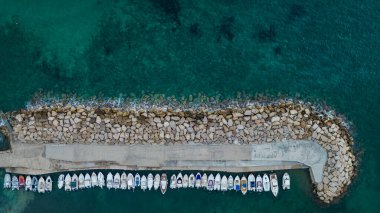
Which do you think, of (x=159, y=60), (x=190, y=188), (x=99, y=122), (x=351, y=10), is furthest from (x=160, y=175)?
(x=351, y=10)

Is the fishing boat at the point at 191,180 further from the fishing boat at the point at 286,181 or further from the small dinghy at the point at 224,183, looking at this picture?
the fishing boat at the point at 286,181

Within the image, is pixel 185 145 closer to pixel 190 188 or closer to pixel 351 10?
pixel 190 188

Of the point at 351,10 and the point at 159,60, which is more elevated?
the point at 351,10

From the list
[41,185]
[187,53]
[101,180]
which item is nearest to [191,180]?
[101,180]

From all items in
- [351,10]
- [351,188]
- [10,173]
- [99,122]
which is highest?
[351,10]

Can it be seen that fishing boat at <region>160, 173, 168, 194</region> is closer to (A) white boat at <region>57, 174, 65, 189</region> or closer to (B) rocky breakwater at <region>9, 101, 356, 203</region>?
(B) rocky breakwater at <region>9, 101, 356, 203</region>

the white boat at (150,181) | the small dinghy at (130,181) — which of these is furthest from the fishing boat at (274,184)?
the small dinghy at (130,181)

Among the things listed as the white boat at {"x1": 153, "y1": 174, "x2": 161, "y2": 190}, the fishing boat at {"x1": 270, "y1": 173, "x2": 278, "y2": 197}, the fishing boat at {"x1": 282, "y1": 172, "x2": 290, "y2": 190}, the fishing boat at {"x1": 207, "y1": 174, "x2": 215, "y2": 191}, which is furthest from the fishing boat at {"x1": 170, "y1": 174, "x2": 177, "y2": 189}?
the fishing boat at {"x1": 282, "y1": 172, "x2": 290, "y2": 190}
